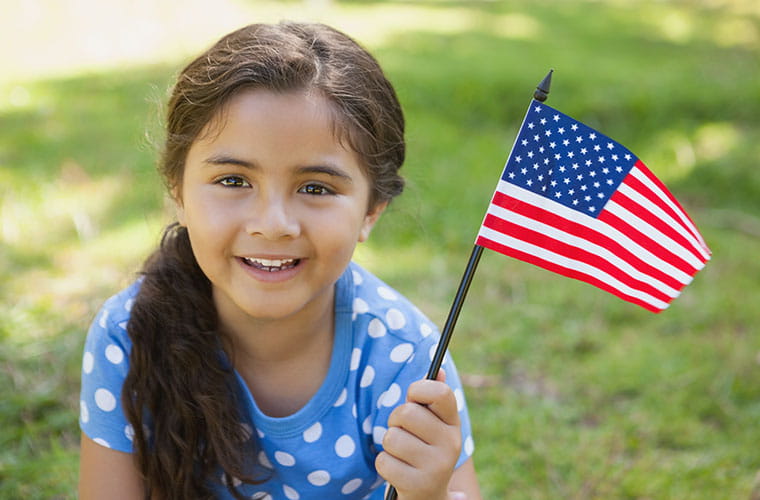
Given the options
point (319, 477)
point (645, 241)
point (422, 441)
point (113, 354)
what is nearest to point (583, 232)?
point (645, 241)

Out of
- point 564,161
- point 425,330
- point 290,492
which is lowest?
point 290,492

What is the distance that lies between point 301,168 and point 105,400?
717mm

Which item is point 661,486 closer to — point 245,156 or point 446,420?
point 446,420

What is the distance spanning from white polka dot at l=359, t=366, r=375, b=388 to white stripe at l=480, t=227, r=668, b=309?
1.72ft

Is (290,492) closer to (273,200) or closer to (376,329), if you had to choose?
(376,329)

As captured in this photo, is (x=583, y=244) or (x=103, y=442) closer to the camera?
(x=583, y=244)

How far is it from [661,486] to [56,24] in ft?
20.0

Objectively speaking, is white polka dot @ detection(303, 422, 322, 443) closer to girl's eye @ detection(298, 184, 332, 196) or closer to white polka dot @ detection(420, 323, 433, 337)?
white polka dot @ detection(420, 323, 433, 337)

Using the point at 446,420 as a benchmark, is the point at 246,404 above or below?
below

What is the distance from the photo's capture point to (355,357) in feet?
6.10

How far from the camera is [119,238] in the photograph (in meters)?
3.64

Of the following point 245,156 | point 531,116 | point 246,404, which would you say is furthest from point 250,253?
point 531,116

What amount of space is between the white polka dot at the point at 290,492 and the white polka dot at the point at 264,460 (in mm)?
68

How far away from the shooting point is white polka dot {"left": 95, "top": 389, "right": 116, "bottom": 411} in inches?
71.3
